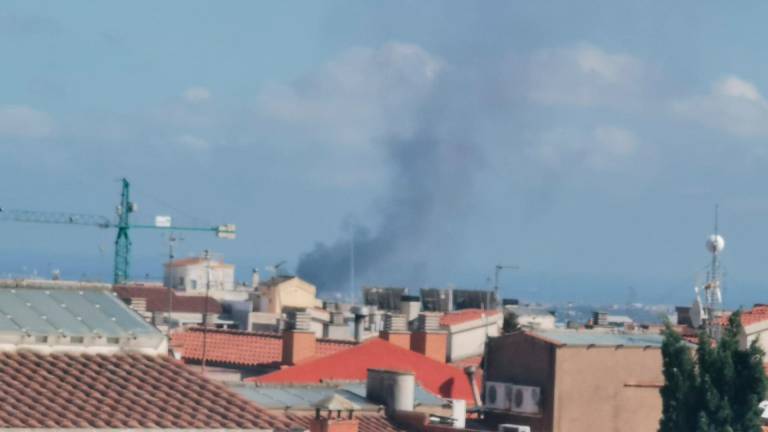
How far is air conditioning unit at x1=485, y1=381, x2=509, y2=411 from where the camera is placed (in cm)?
3956

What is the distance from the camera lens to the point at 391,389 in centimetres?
3456

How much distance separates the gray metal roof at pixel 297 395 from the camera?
32.7 m

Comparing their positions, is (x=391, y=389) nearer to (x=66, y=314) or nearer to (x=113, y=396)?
(x=66, y=314)

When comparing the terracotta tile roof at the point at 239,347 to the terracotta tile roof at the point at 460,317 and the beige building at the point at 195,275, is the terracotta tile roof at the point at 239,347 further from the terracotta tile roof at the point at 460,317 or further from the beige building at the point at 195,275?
the beige building at the point at 195,275

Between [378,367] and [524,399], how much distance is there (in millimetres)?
8579

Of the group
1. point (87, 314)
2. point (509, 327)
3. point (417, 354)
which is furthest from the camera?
point (509, 327)

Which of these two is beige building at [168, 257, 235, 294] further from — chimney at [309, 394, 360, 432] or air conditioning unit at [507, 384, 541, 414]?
chimney at [309, 394, 360, 432]

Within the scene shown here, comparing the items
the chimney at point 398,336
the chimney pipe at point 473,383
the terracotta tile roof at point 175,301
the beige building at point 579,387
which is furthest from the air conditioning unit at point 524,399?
the terracotta tile roof at point 175,301

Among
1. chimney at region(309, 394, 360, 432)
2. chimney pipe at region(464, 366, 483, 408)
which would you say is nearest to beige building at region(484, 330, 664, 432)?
chimney pipe at region(464, 366, 483, 408)

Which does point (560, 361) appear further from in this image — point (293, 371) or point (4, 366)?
point (4, 366)

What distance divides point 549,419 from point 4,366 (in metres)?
20.3

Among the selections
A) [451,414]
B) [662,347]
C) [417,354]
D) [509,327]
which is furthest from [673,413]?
[509,327]

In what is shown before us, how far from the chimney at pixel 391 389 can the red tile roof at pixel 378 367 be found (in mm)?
9470

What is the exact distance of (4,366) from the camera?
62.7ft
